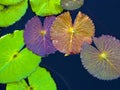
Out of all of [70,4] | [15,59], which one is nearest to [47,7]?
[70,4]

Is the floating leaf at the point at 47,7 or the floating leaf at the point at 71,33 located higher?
the floating leaf at the point at 47,7

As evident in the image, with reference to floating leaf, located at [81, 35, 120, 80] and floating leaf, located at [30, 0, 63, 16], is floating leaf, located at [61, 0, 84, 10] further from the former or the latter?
floating leaf, located at [81, 35, 120, 80]

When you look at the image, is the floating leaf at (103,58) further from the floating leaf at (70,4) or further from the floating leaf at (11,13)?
the floating leaf at (11,13)

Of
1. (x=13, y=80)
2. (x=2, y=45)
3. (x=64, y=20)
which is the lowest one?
(x=13, y=80)

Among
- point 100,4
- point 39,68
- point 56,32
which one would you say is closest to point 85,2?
point 100,4

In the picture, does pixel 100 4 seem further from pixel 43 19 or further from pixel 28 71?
pixel 28 71

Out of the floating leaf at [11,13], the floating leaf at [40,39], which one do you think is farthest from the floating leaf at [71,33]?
the floating leaf at [11,13]
